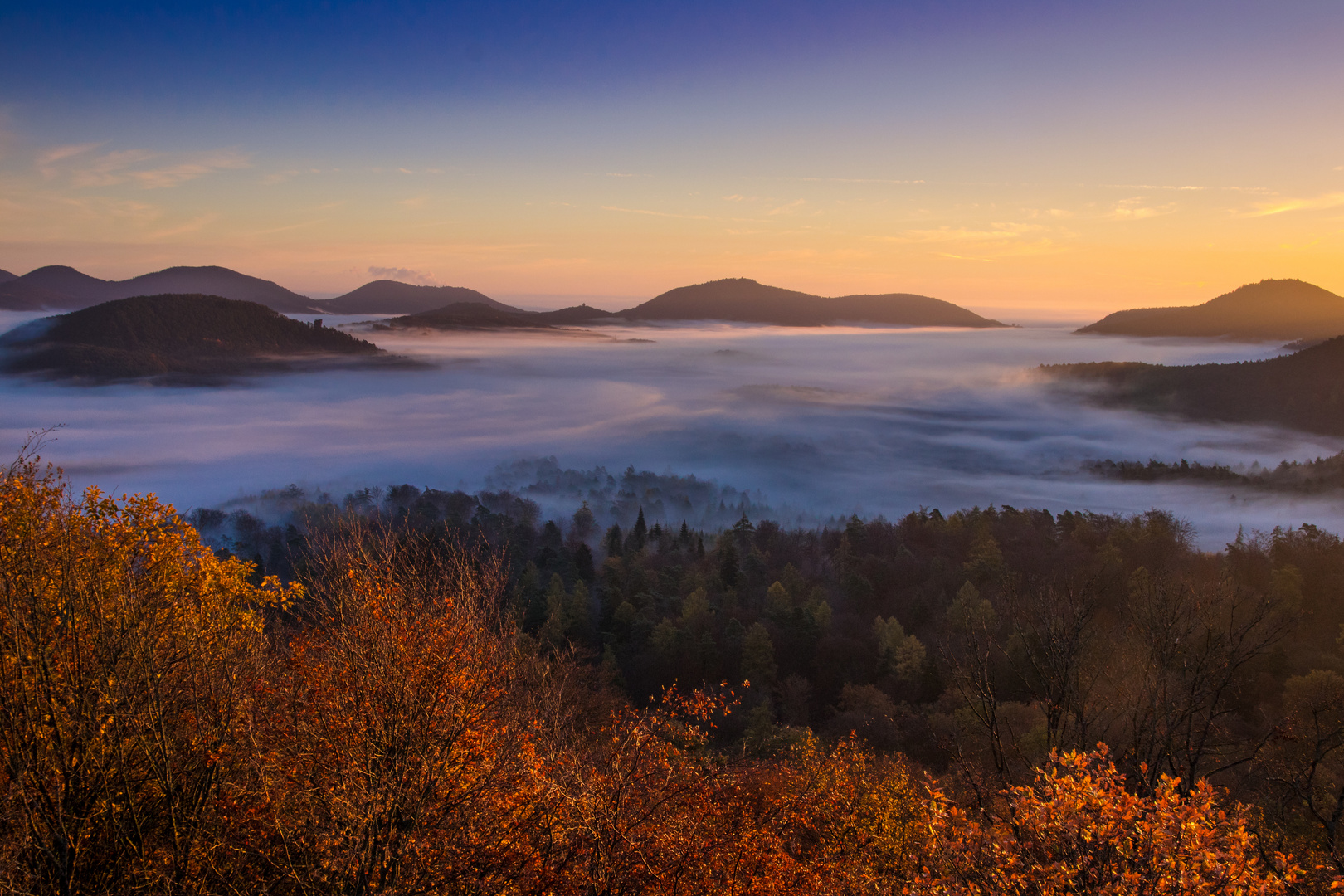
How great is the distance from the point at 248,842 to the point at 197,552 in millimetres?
7660

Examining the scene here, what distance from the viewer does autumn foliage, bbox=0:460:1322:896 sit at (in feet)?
30.8

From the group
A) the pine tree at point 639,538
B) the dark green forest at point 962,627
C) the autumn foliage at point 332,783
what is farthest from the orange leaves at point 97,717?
the pine tree at point 639,538

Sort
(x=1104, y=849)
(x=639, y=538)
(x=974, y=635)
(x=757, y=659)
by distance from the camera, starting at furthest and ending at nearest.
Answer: (x=639, y=538), (x=757, y=659), (x=974, y=635), (x=1104, y=849)

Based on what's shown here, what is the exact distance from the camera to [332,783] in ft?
36.5

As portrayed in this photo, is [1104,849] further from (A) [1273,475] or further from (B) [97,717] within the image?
(A) [1273,475]

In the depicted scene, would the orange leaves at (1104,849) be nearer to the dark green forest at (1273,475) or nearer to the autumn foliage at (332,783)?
the autumn foliage at (332,783)

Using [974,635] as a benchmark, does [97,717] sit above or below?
above

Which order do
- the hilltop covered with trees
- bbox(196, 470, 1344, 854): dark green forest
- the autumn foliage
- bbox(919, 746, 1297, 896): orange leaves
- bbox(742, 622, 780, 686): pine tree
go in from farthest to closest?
bbox(742, 622, 780, 686): pine tree < bbox(196, 470, 1344, 854): dark green forest < the hilltop covered with trees < the autumn foliage < bbox(919, 746, 1297, 896): orange leaves

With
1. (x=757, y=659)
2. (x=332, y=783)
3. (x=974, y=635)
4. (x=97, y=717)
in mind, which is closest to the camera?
(x=97, y=717)

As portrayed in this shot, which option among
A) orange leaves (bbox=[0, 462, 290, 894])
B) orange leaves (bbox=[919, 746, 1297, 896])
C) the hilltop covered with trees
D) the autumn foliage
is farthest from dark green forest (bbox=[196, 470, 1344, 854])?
orange leaves (bbox=[0, 462, 290, 894])

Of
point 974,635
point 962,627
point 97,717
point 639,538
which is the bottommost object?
point 639,538

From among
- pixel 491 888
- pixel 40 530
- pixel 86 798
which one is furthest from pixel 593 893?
pixel 40 530

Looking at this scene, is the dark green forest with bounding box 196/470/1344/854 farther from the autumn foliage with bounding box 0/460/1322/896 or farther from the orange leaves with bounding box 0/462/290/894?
the orange leaves with bounding box 0/462/290/894

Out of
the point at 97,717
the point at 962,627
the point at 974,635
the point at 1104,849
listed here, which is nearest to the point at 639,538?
the point at 962,627
